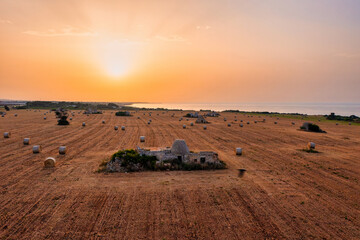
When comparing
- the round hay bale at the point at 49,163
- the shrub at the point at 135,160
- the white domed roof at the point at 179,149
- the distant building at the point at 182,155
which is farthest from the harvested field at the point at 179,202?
the white domed roof at the point at 179,149

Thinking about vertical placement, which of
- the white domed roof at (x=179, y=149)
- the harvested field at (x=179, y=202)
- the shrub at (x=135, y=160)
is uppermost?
the white domed roof at (x=179, y=149)

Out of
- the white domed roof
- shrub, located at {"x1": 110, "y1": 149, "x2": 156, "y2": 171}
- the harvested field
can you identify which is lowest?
the harvested field

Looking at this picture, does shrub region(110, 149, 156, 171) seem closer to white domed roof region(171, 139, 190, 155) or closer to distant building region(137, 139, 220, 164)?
Answer: distant building region(137, 139, 220, 164)

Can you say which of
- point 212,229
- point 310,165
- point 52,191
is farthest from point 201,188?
point 310,165

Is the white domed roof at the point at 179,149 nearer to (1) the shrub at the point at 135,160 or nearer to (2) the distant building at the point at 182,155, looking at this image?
(2) the distant building at the point at 182,155

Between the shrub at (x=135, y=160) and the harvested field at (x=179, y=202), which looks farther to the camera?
the shrub at (x=135, y=160)

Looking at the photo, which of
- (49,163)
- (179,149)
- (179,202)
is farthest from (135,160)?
(49,163)

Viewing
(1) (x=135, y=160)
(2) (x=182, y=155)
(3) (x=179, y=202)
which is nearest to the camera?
(3) (x=179, y=202)

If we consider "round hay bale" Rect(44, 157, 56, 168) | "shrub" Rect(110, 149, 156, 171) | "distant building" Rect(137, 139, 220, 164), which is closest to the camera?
"shrub" Rect(110, 149, 156, 171)

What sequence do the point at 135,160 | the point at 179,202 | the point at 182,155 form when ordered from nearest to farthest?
the point at 179,202 → the point at 135,160 → the point at 182,155

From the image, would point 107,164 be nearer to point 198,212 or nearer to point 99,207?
point 99,207

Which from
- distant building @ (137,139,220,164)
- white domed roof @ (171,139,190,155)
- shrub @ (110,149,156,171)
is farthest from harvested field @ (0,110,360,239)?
white domed roof @ (171,139,190,155)

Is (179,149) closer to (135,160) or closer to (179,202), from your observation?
(135,160)
